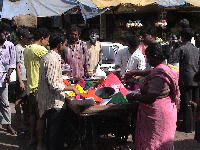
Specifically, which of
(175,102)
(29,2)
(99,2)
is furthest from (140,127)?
(99,2)

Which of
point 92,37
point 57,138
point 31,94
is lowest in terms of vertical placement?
point 57,138

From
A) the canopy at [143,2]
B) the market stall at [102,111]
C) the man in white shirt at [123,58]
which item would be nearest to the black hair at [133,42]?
the man in white shirt at [123,58]

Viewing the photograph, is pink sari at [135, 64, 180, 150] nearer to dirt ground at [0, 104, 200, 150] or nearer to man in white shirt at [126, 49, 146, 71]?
man in white shirt at [126, 49, 146, 71]

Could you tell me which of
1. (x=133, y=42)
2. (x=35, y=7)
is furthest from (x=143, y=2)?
(x=133, y=42)

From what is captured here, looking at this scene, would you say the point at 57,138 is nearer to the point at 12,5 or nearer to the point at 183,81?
the point at 183,81

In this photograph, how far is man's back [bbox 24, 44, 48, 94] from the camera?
6102 mm

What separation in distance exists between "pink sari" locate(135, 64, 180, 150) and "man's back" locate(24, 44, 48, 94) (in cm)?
210

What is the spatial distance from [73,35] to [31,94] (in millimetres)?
1546

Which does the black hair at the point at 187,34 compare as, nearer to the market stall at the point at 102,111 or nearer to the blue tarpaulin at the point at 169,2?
the market stall at the point at 102,111

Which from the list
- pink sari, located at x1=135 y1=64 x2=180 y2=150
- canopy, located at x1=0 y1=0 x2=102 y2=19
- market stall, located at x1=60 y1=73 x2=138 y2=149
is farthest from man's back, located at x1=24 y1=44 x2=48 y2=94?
canopy, located at x1=0 y1=0 x2=102 y2=19

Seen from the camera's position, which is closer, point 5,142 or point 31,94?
point 31,94

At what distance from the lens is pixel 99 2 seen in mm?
15539

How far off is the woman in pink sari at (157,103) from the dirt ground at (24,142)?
2.10m

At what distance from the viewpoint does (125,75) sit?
19.0ft
